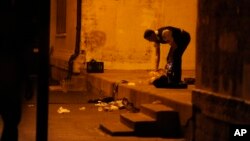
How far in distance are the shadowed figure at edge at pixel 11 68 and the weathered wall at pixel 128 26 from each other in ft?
41.1

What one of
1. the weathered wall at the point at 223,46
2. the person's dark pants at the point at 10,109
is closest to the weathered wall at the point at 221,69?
the weathered wall at the point at 223,46

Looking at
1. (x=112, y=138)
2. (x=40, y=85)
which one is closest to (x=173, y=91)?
(x=112, y=138)

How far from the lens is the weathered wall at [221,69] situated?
8023 mm

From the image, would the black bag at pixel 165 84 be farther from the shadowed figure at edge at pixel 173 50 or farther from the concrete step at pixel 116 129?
the concrete step at pixel 116 129

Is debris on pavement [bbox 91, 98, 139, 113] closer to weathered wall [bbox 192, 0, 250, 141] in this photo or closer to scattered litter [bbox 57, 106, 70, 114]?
scattered litter [bbox 57, 106, 70, 114]

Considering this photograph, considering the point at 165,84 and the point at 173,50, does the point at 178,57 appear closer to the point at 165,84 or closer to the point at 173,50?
the point at 173,50

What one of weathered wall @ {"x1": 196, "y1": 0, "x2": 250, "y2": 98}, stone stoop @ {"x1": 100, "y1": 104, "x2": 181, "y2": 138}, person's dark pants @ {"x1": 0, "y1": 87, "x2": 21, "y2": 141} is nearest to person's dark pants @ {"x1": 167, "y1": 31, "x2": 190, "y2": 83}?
stone stoop @ {"x1": 100, "y1": 104, "x2": 181, "y2": 138}

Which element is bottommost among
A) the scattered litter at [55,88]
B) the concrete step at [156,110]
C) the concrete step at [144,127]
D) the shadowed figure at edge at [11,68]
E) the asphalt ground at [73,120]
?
the asphalt ground at [73,120]

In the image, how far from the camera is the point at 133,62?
19.8 m

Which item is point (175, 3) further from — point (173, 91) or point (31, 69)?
point (31, 69)

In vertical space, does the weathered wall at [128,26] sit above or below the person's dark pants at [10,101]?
above

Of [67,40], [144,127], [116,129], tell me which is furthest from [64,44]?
[144,127]

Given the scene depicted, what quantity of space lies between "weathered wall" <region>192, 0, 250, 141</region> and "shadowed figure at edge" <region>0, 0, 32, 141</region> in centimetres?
272

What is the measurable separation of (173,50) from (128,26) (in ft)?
23.4
